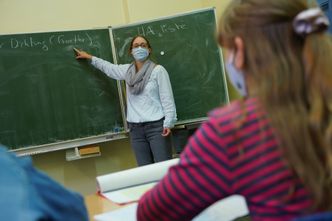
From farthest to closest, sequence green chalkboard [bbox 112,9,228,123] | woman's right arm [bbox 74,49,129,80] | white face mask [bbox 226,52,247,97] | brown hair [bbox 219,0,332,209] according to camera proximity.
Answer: green chalkboard [bbox 112,9,228,123] → woman's right arm [bbox 74,49,129,80] → white face mask [bbox 226,52,247,97] → brown hair [bbox 219,0,332,209]

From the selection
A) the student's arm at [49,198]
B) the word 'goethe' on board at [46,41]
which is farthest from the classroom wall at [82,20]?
the student's arm at [49,198]

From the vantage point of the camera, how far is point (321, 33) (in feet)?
2.27

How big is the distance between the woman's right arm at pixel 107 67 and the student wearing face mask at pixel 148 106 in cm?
4

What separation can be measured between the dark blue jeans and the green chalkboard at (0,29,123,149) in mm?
277

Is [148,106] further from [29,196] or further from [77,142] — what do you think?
[29,196]

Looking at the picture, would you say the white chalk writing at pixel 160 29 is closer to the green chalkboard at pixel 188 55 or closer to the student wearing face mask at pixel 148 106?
the green chalkboard at pixel 188 55

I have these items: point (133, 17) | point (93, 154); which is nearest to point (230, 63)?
point (93, 154)

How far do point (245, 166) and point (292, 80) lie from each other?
0.57 ft

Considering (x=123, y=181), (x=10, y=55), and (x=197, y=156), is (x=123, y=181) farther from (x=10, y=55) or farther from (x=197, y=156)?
(x=10, y=55)

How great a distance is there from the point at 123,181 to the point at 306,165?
3.04 ft

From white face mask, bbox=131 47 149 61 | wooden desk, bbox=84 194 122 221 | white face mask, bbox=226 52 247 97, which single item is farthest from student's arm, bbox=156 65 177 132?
white face mask, bbox=226 52 247 97

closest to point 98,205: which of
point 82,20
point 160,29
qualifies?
point 160,29

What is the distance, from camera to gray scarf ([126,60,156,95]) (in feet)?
9.81

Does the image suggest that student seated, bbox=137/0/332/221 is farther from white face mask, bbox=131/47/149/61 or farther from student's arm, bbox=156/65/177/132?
white face mask, bbox=131/47/149/61
